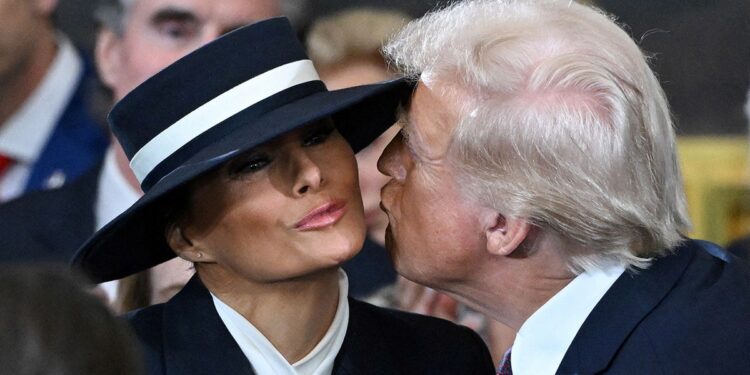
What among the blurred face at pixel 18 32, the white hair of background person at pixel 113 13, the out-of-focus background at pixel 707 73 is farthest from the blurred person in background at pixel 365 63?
the blurred face at pixel 18 32

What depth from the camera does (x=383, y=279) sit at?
131 inches

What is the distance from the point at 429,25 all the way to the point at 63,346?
1.34 meters

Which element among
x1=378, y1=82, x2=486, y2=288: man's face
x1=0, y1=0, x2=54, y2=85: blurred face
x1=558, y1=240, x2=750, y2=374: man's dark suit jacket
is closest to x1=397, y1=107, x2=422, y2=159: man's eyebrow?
x1=378, y1=82, x2=486, y2=288: man's face

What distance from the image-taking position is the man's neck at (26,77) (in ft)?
10.9

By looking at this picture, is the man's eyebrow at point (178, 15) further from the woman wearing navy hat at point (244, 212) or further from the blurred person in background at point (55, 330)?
the blurred person in background at point (55, 330)

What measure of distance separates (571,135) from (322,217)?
1.37 ft

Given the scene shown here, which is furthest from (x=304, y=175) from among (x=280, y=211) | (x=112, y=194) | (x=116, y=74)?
(x=116, y=74)

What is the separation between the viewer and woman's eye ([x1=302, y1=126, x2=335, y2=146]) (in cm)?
196

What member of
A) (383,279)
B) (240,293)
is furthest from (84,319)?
(383,279)

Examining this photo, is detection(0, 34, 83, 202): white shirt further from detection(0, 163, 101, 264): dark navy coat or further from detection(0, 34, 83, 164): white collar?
→ detection(0, 163, 101, 264): dark navy coat

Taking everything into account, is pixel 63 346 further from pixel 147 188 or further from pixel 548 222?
pixel 548 222

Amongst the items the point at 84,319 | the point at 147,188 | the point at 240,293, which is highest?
the point at 84,319

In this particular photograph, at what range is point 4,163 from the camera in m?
3.29

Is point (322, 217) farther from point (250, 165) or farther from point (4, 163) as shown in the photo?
point (4, 163)
